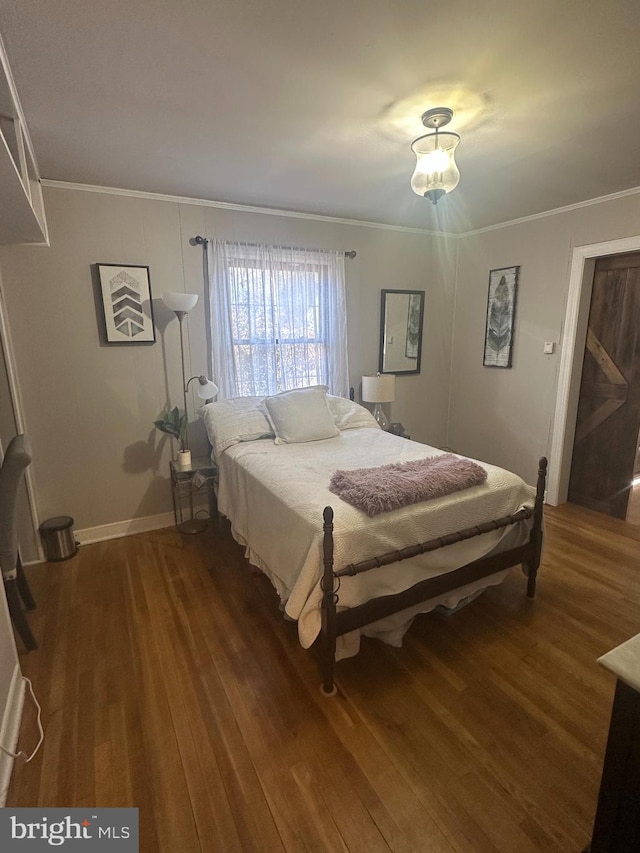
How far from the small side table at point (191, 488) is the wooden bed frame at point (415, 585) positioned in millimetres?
1604

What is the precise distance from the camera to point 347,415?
340 cm

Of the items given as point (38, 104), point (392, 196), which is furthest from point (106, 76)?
point (392, 196)

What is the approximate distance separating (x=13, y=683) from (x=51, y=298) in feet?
7.31

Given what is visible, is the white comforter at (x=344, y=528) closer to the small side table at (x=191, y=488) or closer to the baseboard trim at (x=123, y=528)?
the small side table at (x=191, y=488)

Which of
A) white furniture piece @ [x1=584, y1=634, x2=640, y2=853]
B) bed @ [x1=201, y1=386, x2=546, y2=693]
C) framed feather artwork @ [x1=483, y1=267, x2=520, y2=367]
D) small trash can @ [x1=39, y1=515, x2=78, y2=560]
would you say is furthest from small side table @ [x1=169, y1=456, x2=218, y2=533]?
framed feather artwork @ [x1=483, y1=267, x2=520, y2=367]

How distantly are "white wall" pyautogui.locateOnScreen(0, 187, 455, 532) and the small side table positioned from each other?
0.36 feet

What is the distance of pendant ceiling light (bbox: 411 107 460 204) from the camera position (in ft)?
6.09

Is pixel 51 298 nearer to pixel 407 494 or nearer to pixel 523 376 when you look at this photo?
pixel 407 494

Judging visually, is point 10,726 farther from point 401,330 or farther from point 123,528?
point 401,330

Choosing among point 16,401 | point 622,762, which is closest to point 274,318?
point 16,401

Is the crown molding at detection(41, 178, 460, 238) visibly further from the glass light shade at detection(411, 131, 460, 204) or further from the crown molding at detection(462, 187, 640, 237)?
the glass light shade at detection(411, 131, 460, 204)

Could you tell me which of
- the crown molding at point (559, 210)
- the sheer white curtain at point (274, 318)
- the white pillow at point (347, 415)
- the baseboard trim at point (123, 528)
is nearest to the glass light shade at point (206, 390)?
the sheer white curtain at point (274, 318)

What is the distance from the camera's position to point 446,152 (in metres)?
1.91

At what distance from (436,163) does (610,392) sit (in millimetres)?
2453
